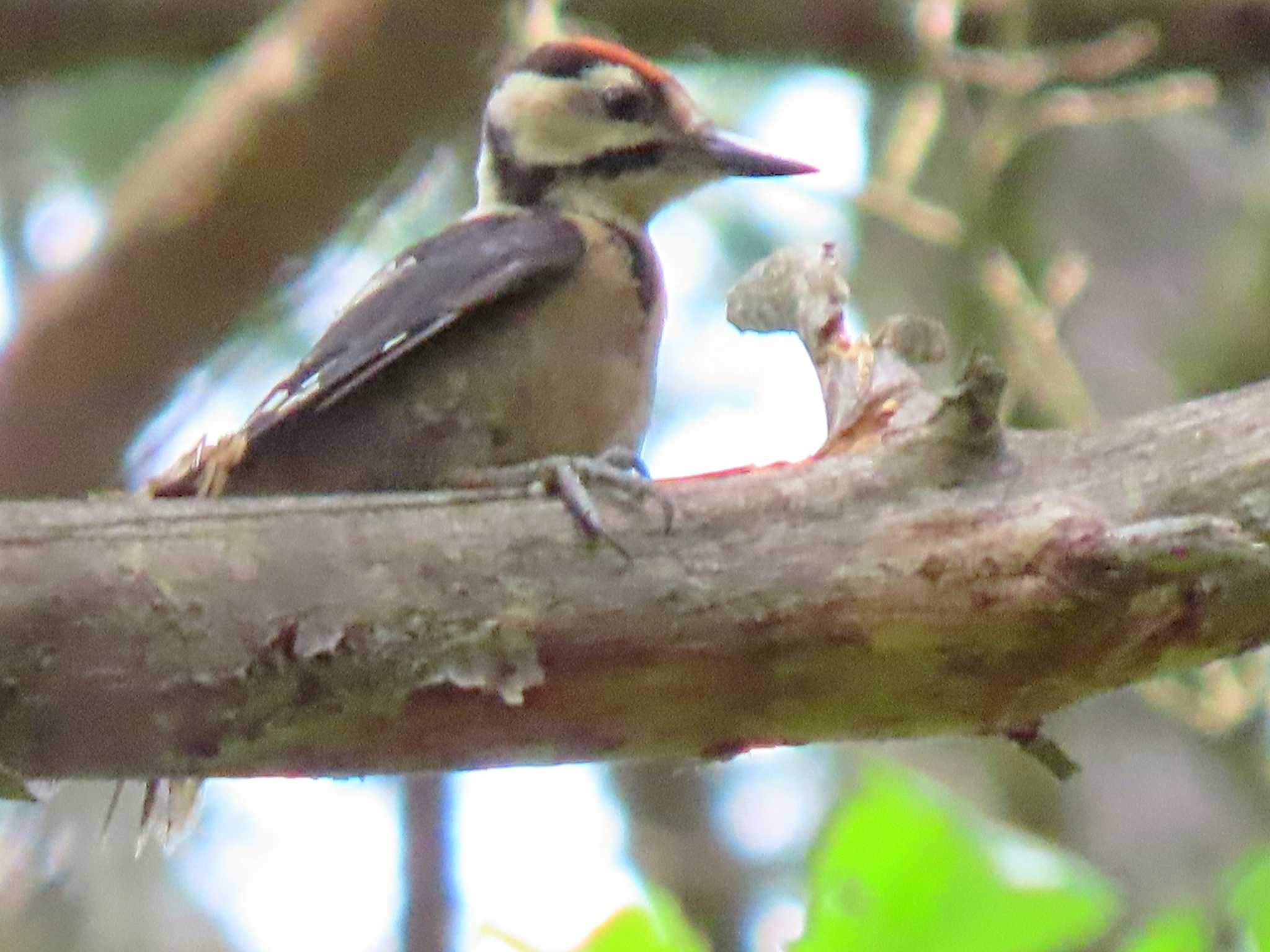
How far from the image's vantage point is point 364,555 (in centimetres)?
190

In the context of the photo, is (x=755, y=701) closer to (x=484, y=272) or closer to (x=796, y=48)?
(x=484, y=272)

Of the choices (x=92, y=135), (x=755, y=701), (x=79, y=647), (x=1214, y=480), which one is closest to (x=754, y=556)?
(x=755, y=701)

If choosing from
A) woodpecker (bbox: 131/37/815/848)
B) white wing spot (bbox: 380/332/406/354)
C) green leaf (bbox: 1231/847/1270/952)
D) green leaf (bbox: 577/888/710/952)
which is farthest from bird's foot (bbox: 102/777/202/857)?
green leaf (bbox: 1231/847/1270/952)

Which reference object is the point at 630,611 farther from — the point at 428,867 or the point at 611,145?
the point at 428,867

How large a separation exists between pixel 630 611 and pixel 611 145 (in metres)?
1.28

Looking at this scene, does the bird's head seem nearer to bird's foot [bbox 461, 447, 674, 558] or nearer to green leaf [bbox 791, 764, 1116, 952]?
bird's foot [bbox 461, 447, 674, 558]

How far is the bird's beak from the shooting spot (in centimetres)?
301

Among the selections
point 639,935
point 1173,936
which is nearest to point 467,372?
point 639,935

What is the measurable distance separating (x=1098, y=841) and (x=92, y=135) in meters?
3.06

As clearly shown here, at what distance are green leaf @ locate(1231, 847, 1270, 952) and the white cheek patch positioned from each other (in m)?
1.84

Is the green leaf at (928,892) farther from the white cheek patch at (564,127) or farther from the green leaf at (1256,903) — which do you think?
the white cheek patch at (564,127)

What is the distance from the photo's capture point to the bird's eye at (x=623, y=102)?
3.04m

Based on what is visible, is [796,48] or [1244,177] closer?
[796,48]

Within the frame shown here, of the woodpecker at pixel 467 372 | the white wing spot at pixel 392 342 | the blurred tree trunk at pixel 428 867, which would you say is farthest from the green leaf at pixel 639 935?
the blurred tree trunk at pixel 428 867
